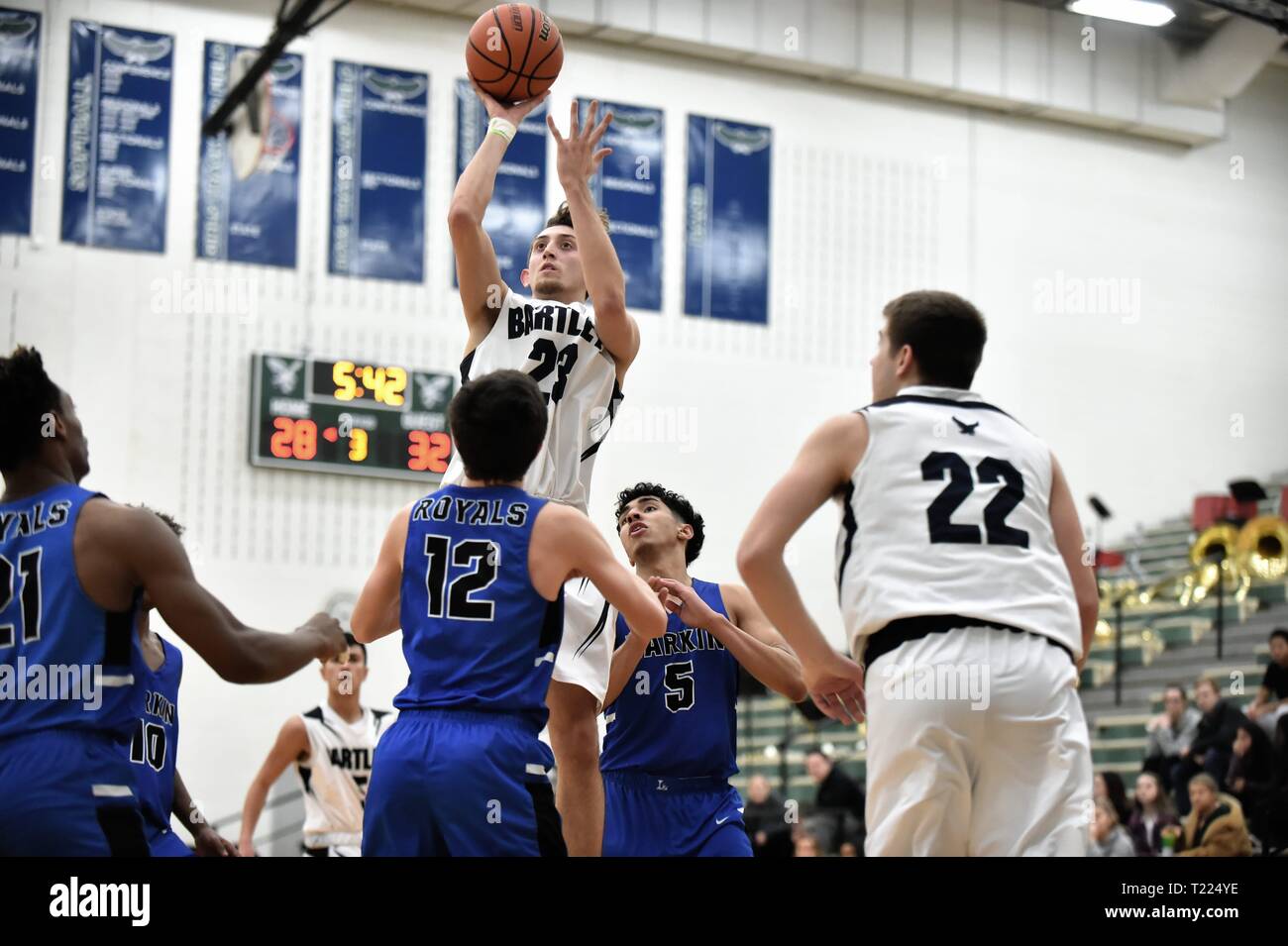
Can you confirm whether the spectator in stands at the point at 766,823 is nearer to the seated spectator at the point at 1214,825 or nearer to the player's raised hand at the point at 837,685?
the seated spectator at the point at 1214,825

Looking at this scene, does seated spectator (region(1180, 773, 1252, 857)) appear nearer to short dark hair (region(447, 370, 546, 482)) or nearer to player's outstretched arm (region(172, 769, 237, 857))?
player's outstretched arm (region(172, 769, 237, 857))

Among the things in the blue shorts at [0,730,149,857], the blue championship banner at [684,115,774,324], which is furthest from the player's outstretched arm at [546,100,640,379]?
the blue championship banner at [684,115,774,324]

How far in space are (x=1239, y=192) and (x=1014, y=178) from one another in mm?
3977

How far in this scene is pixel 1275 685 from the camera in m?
14.1

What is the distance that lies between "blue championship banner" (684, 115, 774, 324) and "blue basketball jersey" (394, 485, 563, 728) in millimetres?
15763

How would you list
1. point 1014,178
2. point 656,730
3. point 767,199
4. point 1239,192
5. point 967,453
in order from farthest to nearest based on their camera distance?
point 1239,192, point 1014,178, point 767,199, point 656,730, point 967,453

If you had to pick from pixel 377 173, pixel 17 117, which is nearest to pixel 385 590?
pixel 17 117

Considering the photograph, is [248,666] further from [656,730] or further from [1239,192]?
[1239,192]

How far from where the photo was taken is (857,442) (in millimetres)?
4363

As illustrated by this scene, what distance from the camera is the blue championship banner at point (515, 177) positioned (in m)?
19.3

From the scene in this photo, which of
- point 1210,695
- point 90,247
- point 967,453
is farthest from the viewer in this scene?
point 90,247

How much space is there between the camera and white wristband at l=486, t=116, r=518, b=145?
6.11m

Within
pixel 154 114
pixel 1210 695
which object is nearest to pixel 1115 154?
pixel 1210 695

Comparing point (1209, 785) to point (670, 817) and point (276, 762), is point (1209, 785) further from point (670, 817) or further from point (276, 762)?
point (670, 817)
